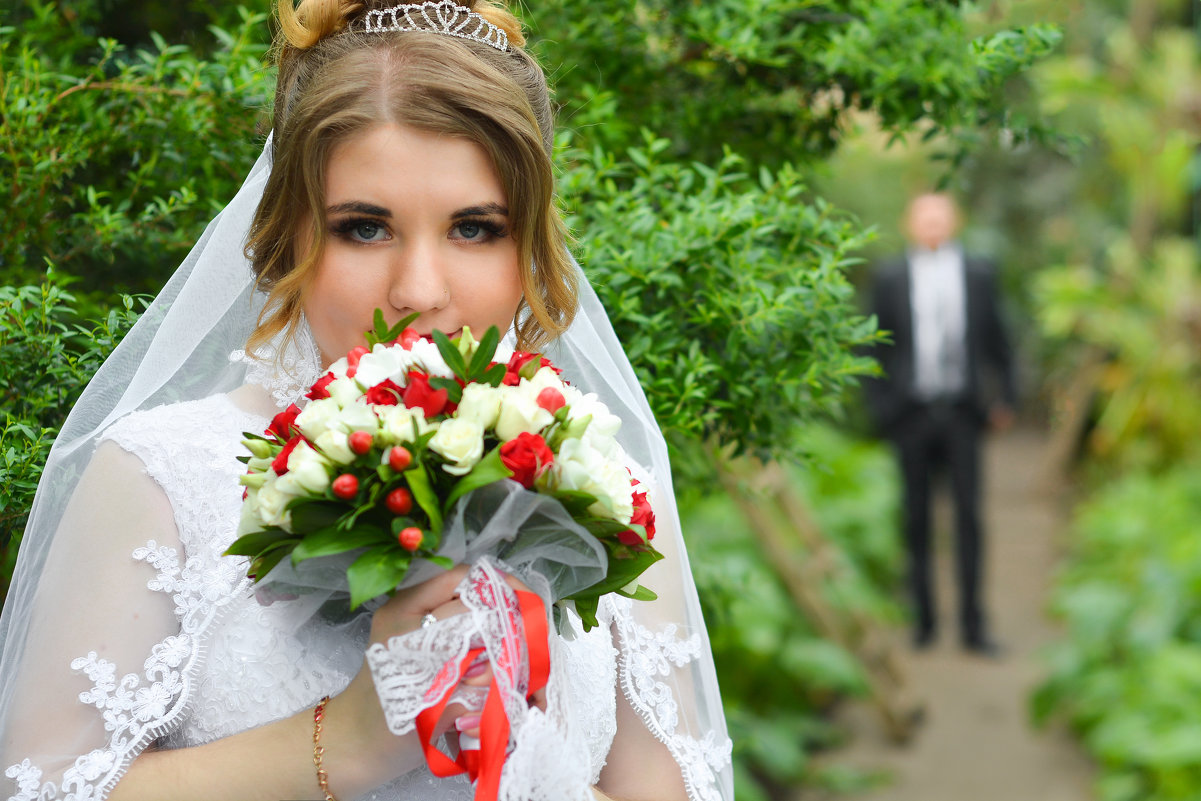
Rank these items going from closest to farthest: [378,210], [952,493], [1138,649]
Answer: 1. [378,210]
2. [1138,649]
3. [952,493]

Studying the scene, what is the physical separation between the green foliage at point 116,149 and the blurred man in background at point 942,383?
504 centimetres

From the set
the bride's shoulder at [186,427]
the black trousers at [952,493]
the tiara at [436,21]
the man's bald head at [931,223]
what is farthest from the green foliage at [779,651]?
the man's bald head at [931,223]

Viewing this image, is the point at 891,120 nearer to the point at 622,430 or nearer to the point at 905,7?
the point at 905,7

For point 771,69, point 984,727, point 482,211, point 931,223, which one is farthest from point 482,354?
point 931,223

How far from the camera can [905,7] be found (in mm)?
2916

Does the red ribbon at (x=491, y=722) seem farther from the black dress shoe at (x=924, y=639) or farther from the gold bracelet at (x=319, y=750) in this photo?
the black dress shoe at (x=924, y=639)

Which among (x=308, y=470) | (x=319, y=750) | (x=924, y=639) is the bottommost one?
(x=924, y=639)

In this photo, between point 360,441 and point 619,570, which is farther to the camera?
point 619,570

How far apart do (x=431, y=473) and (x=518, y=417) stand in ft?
0.42

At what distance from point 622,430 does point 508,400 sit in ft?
2.50

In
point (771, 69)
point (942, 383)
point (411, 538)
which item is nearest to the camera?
point (411, 538)

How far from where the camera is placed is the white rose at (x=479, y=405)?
4.58 ft

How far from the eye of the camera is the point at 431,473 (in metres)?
1.39

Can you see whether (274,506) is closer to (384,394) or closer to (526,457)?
(384,394)
